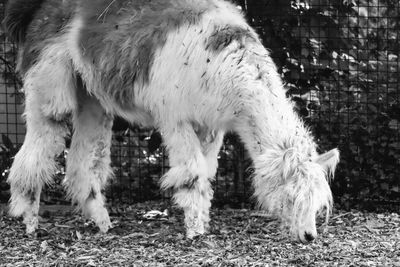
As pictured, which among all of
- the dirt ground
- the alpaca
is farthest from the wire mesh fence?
the alpaca

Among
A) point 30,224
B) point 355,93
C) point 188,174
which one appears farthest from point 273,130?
point 355,93

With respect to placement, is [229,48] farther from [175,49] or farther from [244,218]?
[244,218]

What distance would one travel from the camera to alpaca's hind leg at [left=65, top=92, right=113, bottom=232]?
287 inches

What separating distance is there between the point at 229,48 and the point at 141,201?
109 inches

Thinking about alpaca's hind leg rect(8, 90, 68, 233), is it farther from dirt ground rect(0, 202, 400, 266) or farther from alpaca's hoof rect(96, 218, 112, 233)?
alpaca's hoof rect(96, 218, 112, 233)

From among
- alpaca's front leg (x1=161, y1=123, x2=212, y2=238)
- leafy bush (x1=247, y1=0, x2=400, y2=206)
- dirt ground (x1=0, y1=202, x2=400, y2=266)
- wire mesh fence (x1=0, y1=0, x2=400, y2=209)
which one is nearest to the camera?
dirt ground (x1=0, y1=202, x2=400, y2=266)

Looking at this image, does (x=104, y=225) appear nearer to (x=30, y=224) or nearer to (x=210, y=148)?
(x=30, y=224)

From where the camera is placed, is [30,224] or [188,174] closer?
[188,174]

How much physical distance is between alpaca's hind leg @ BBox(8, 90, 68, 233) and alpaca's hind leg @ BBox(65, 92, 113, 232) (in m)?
0.22

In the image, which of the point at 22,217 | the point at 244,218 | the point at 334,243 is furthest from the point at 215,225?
the point at 22,217

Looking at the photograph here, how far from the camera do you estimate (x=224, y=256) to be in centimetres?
607

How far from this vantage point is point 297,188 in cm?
572

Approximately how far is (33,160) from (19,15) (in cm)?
123

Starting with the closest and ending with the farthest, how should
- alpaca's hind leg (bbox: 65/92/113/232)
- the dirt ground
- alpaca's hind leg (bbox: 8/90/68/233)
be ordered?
the dirt ground < alpaca's hind leg (bbox: 8/90/68/233) < alpaca's hind leg (bbox: 65/92/113/232)
